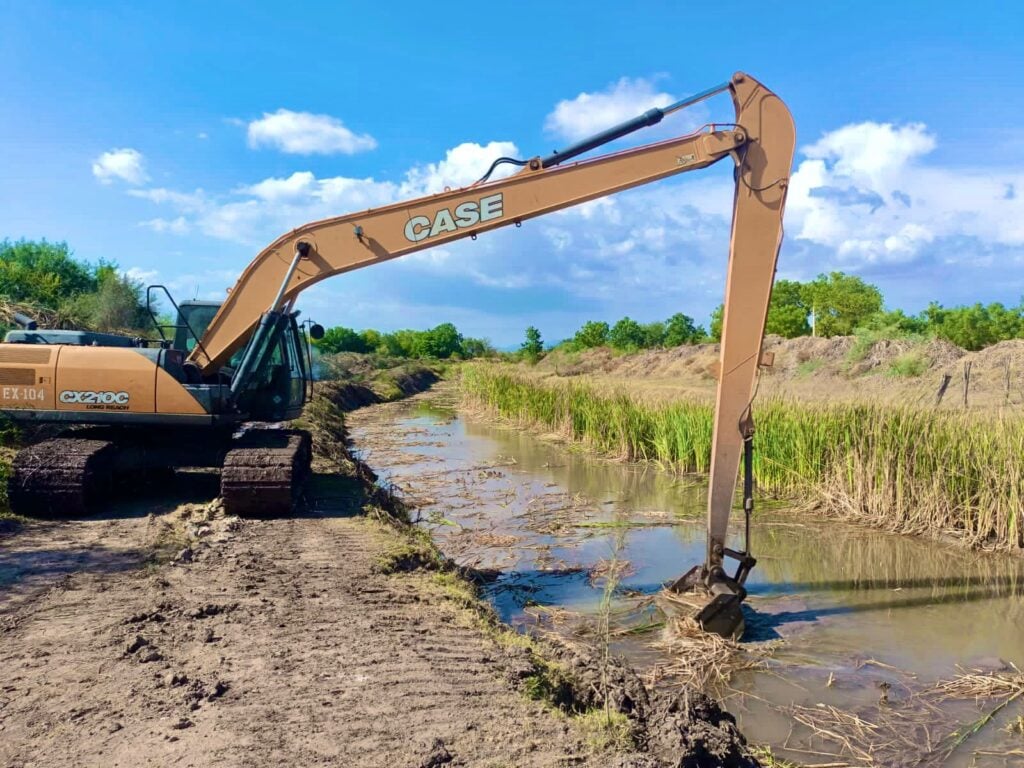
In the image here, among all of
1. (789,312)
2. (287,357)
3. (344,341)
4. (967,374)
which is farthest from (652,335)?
(287,357)

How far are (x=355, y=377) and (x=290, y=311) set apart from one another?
31.4 metres

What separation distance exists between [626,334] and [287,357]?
5481 cm

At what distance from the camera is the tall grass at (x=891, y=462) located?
8719 mm

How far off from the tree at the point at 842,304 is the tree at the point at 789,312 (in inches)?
34.2

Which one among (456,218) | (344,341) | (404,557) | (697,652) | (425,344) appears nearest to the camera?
(697,652)

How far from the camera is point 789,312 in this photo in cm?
4747

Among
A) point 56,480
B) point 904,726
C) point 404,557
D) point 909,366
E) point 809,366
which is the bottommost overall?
point 904,726

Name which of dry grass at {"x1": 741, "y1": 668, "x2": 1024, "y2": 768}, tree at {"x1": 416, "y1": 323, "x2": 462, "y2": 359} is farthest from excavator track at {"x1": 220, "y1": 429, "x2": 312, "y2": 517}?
tree at {"x1": 416, "y1": 323, "x2": 462, "y2": 359}

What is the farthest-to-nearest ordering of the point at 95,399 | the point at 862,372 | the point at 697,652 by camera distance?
the point at 862,372 → the point at 95,399 → the point at 697,652

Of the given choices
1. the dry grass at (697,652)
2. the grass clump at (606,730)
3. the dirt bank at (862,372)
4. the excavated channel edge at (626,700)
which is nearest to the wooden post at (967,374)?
the dirt bank at (862,372)

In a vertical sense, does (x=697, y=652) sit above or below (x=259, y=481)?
below

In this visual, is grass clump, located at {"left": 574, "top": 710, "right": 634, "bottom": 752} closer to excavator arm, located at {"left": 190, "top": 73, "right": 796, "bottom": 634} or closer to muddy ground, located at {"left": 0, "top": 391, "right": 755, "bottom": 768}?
muddy ground, located at {"left": 0, "top": 391, "right": 755, "bottom": 768}

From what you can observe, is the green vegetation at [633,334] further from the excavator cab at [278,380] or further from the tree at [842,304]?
the excavator cab at [278,380]

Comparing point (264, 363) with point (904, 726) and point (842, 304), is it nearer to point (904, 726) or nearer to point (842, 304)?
point (904, 726)
